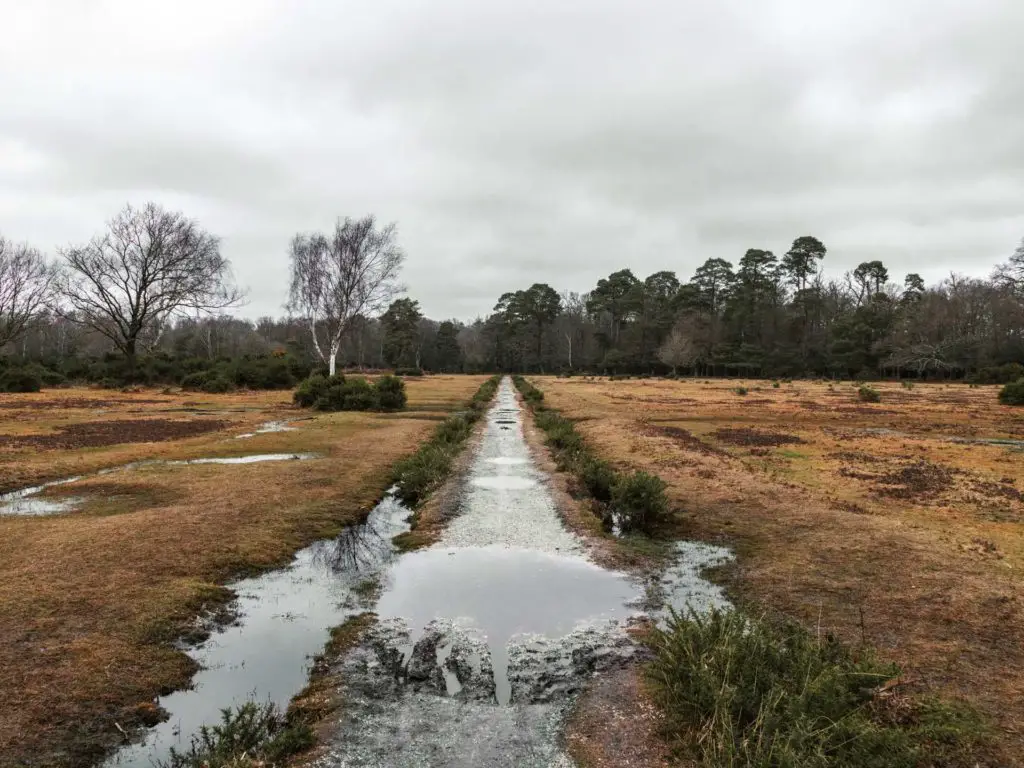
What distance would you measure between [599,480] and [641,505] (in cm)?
286

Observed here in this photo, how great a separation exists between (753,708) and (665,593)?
10.6 ft

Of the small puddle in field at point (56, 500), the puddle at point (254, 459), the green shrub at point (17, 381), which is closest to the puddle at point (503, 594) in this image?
the small puddle in field at point (56, 500)

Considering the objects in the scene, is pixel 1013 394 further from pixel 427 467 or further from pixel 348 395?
pixel 348 395

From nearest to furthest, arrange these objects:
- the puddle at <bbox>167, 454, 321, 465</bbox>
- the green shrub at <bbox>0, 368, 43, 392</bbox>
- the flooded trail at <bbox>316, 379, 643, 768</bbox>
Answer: the flooded trail at <bbox>316, 379, 643, 768</bbox>, the puddle at <bbox>167, 454, 321, 465</bbox>, the green shrub at <bbox>0, 368, 43, 392</bbox>

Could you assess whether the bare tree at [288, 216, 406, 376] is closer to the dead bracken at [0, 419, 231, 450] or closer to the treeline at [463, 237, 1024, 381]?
the dead bracken at [0, 419, 231, 450]

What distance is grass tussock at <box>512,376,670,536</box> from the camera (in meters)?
10.9

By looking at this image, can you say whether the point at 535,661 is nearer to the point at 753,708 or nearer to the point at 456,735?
the point at 456,735

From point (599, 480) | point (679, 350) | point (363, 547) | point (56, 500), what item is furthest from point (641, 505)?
point (679, 350)

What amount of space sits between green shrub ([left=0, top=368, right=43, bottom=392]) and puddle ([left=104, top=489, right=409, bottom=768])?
43986 millimetres

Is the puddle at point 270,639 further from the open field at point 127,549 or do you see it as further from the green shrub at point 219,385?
the green shrub at point 219,385

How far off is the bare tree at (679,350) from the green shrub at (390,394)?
6218 centimetres

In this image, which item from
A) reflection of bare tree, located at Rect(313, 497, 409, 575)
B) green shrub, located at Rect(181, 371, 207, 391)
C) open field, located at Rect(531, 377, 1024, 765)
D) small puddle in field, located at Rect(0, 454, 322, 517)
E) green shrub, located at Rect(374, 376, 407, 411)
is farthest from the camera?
green shrub, located at Rect(181, 371, 207, 391)

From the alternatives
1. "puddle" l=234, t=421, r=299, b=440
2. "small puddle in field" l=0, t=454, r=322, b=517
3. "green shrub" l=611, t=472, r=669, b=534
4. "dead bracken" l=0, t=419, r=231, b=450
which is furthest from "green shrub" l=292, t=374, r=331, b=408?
"green shrub" l=611, t=472, r=669, b=534

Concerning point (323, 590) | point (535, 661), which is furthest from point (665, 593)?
point (323, 590)
